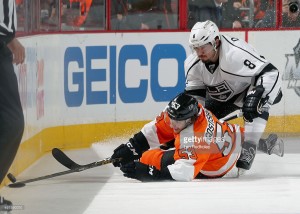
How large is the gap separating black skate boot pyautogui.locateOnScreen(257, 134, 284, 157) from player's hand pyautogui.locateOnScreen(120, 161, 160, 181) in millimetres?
1153

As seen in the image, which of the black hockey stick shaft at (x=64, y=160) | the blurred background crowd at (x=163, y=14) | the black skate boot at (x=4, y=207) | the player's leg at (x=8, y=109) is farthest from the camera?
the blurred background crowd at (x=163, y=14)

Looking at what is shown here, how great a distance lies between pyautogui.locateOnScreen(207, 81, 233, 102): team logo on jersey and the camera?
7.05 meters

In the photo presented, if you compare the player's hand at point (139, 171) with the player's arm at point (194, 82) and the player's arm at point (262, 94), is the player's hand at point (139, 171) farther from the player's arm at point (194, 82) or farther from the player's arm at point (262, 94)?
the player's arm at point (194, 82)

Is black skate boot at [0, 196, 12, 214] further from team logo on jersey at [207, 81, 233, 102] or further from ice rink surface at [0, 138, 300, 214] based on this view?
team logo on jersey at [207, 81, 233, 102]

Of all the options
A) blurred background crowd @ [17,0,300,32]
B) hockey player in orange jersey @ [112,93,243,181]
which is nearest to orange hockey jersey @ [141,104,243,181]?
hockey player in orange jersey @ [112,93,243,181]

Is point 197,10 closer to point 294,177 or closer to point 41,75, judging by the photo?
point 41,75

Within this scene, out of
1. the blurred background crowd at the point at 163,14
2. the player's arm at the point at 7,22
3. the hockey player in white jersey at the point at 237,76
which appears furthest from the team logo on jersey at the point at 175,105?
the blurred background crowd at the point at 163,14

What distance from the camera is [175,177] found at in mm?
6191

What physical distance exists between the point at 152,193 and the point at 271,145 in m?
1.58

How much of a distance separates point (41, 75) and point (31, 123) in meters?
0.63

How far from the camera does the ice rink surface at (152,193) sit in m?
5.23

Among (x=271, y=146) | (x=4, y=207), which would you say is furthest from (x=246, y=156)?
(x=4, y=207)

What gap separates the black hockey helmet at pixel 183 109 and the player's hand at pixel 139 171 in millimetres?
321

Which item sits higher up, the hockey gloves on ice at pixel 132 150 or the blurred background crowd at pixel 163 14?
the blurred background crowd at pixel 163 14
